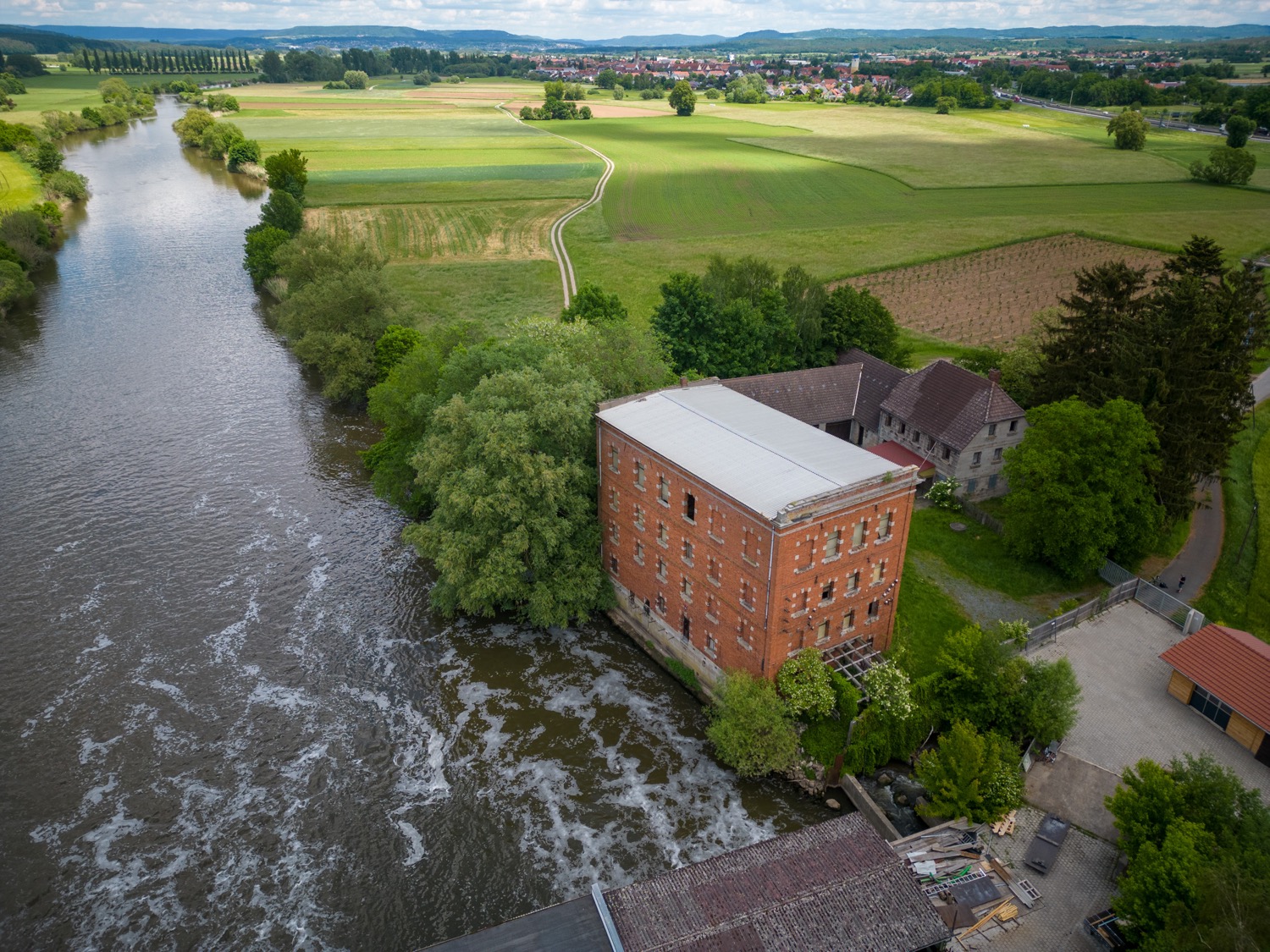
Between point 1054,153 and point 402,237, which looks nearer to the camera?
point 402,237

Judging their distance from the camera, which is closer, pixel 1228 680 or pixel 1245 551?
pixel 1228 680

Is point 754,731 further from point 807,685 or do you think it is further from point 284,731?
point 284,731

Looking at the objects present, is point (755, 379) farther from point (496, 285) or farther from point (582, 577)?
point (496, 285)

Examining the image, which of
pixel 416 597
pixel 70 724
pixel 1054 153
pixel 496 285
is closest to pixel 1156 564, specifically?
pixel 416 597

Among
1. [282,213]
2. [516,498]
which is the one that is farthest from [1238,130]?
[516,498]

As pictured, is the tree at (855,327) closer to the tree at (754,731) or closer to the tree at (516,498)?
the tree at (516,498)

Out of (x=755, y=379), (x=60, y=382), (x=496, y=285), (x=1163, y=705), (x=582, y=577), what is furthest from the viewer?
(x=496, y=285)
